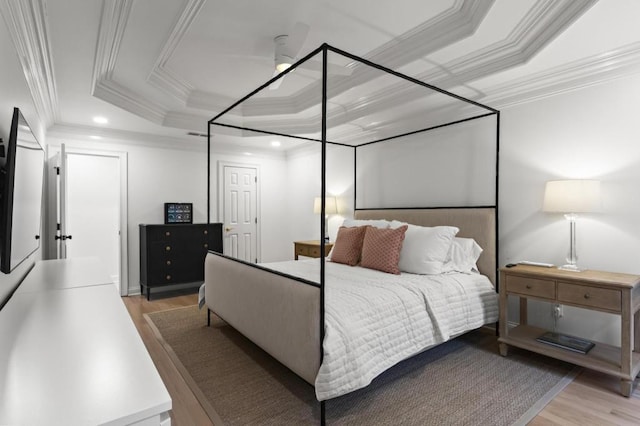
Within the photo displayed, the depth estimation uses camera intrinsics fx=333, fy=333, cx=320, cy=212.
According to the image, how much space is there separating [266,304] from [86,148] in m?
3.77

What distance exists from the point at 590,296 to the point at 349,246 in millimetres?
1934

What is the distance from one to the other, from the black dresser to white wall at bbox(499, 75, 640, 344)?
3529mm

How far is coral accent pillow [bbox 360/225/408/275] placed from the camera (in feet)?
9.79

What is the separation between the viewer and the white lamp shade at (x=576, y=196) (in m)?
2.46

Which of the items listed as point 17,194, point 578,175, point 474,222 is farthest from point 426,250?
point 17,194

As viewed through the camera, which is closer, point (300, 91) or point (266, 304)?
point (266, 304)

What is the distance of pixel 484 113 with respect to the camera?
3.37 metres

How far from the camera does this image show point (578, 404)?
205 centimetres

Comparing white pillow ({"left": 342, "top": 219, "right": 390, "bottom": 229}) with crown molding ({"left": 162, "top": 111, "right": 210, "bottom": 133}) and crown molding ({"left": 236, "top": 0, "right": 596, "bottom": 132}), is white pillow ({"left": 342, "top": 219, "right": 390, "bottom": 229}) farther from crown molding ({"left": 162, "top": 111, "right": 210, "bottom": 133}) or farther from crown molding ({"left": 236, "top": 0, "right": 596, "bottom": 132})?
crown molding ({"left": 162, "top": 111, "right": 210, "bottom": 133})

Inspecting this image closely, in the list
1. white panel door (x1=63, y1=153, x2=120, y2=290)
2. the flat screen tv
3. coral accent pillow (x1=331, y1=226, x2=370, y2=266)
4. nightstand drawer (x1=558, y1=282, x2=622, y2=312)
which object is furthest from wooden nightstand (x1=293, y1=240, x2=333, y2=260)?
the flat screen tv

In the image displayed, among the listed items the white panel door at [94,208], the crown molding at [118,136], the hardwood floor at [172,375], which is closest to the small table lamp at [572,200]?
the hardwood floor at [172,375]

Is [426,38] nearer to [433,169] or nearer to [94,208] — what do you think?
[433,169]

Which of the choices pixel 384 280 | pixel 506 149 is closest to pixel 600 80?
pixel 506 149

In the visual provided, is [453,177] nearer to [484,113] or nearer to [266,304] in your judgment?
[484,113]
